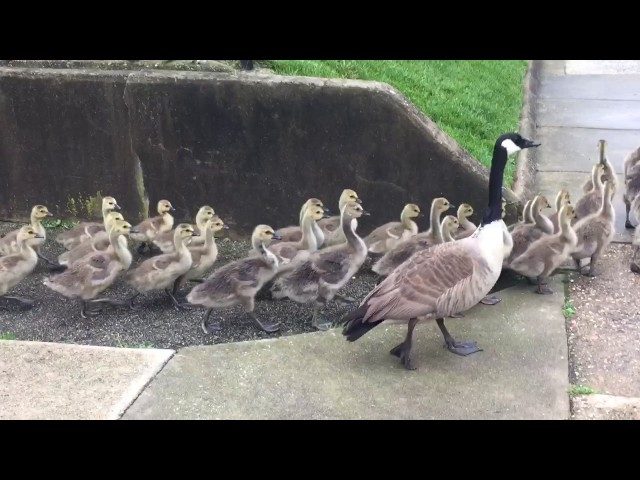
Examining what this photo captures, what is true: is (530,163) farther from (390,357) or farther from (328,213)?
(390,357)

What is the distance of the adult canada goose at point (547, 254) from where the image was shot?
23.6 ft

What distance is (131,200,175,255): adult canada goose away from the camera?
326 inches

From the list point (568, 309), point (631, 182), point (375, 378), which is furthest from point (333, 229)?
point (631, 182)

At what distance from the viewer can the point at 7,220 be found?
9.48 m

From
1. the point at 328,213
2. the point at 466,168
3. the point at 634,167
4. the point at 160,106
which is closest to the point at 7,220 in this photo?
the point at 160,106

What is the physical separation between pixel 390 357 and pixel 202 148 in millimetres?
3661

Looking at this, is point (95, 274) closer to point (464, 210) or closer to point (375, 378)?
point (375, 378)

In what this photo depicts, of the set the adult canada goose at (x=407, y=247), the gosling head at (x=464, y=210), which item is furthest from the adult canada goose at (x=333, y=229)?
the gosling head at (x=464, y=210)

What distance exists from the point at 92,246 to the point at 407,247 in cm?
319

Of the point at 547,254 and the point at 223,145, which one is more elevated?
the point at 223,145

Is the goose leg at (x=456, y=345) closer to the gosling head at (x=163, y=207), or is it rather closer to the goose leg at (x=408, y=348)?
the goose leg at (x=408, y=348)

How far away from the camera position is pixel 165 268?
24.5 ft

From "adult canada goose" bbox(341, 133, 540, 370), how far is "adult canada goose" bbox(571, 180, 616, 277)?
1476 mm

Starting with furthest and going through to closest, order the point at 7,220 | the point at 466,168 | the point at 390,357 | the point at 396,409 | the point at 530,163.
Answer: the point at 530,163 < the point at 7,220 < the point at 466,168 < the point at 390,357 < the point at 396,409
